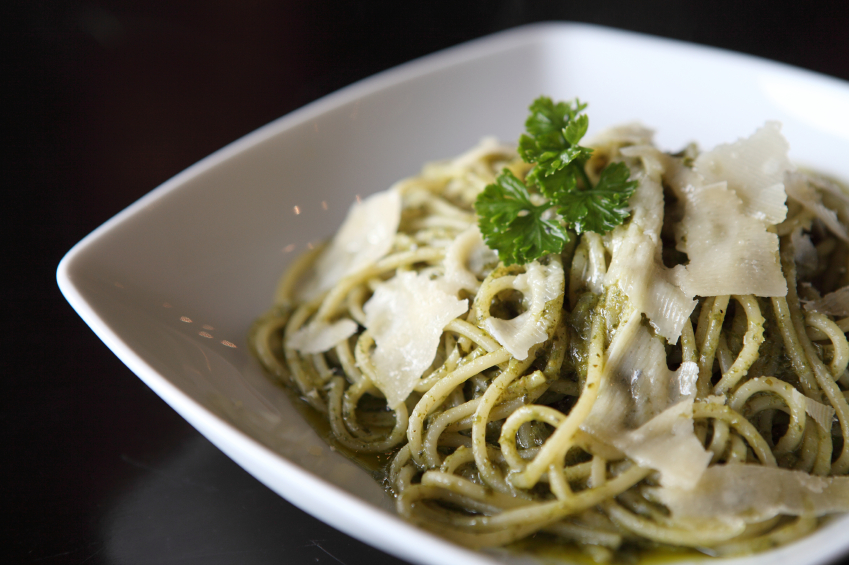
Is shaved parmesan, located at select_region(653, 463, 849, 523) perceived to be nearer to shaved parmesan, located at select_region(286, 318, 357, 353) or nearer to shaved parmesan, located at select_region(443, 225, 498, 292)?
shaved parmesan, located at select_region(443, 225, 498, 292)

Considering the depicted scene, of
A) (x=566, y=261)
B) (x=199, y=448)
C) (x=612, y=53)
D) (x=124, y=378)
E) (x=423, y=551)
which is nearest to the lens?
(x=423, y=551)

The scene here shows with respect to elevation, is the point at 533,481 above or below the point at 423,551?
below

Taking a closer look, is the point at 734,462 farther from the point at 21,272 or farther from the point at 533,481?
the point at 21,272

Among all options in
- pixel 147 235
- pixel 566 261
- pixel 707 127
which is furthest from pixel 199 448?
pixel 707 127

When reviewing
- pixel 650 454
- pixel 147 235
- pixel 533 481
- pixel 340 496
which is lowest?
pixel 533 481

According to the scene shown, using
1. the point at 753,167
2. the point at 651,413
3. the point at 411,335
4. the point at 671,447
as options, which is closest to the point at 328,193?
the point at 411,335

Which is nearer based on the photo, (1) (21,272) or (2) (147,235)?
(2) (147,235)
